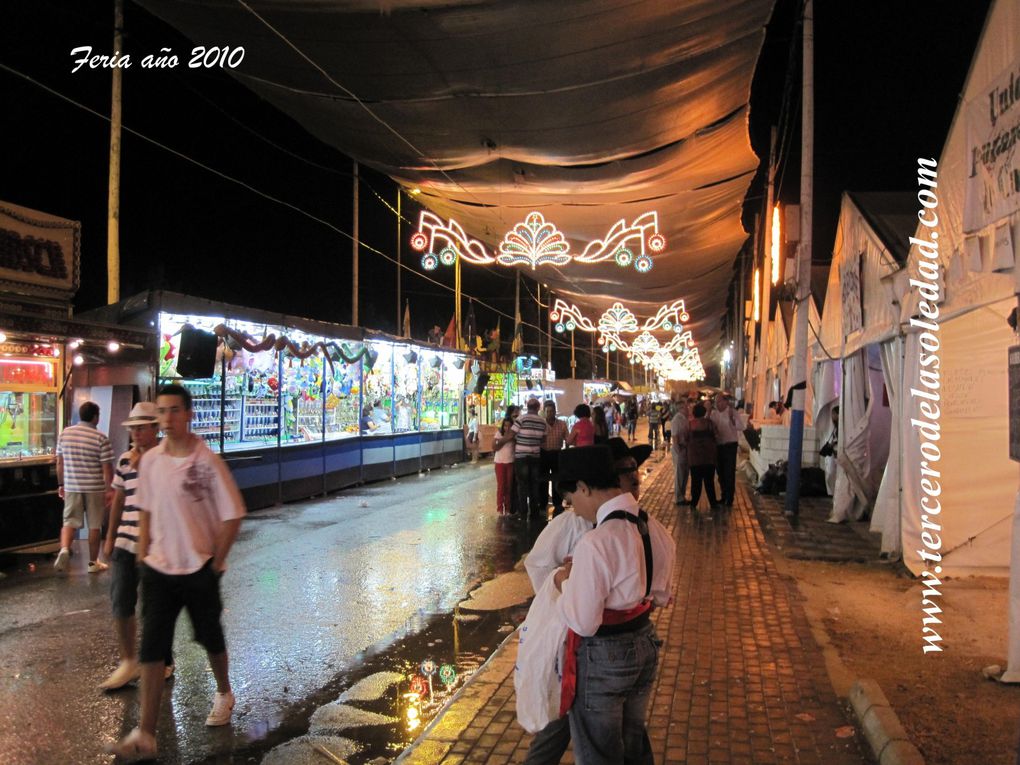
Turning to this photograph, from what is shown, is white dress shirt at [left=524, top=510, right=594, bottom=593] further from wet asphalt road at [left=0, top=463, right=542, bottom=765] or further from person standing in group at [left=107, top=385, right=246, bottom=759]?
wet asphalt road at [left=0, top=463, right=542, bottom=765]

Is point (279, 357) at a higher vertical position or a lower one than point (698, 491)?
higher

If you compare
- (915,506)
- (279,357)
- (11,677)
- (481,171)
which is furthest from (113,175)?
(915,506)

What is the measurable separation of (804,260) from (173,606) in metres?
10.5

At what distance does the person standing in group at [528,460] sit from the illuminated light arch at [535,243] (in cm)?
341

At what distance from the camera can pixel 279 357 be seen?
14.0 meters

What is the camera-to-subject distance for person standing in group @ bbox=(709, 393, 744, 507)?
13617mm

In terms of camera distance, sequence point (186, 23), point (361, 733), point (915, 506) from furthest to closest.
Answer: point (186, 23) < point (915, 506) < point (361, 733)

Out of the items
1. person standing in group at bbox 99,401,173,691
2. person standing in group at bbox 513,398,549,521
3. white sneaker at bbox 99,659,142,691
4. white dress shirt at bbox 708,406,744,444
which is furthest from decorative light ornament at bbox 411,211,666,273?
white sneaker at bbox 99,659,142,691

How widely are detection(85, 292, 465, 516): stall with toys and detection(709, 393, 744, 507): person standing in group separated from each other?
7.37 meters

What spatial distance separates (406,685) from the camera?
5.32m

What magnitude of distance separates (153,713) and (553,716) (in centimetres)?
240

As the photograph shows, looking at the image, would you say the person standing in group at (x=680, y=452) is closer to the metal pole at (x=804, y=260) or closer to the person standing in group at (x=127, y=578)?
the metal pole at (x=804, y=260)

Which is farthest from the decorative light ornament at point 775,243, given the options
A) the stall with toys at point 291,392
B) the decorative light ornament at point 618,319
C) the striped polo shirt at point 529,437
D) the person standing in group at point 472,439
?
the person standing in group at point 472,439

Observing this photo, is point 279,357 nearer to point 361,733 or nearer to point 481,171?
point 481,171
